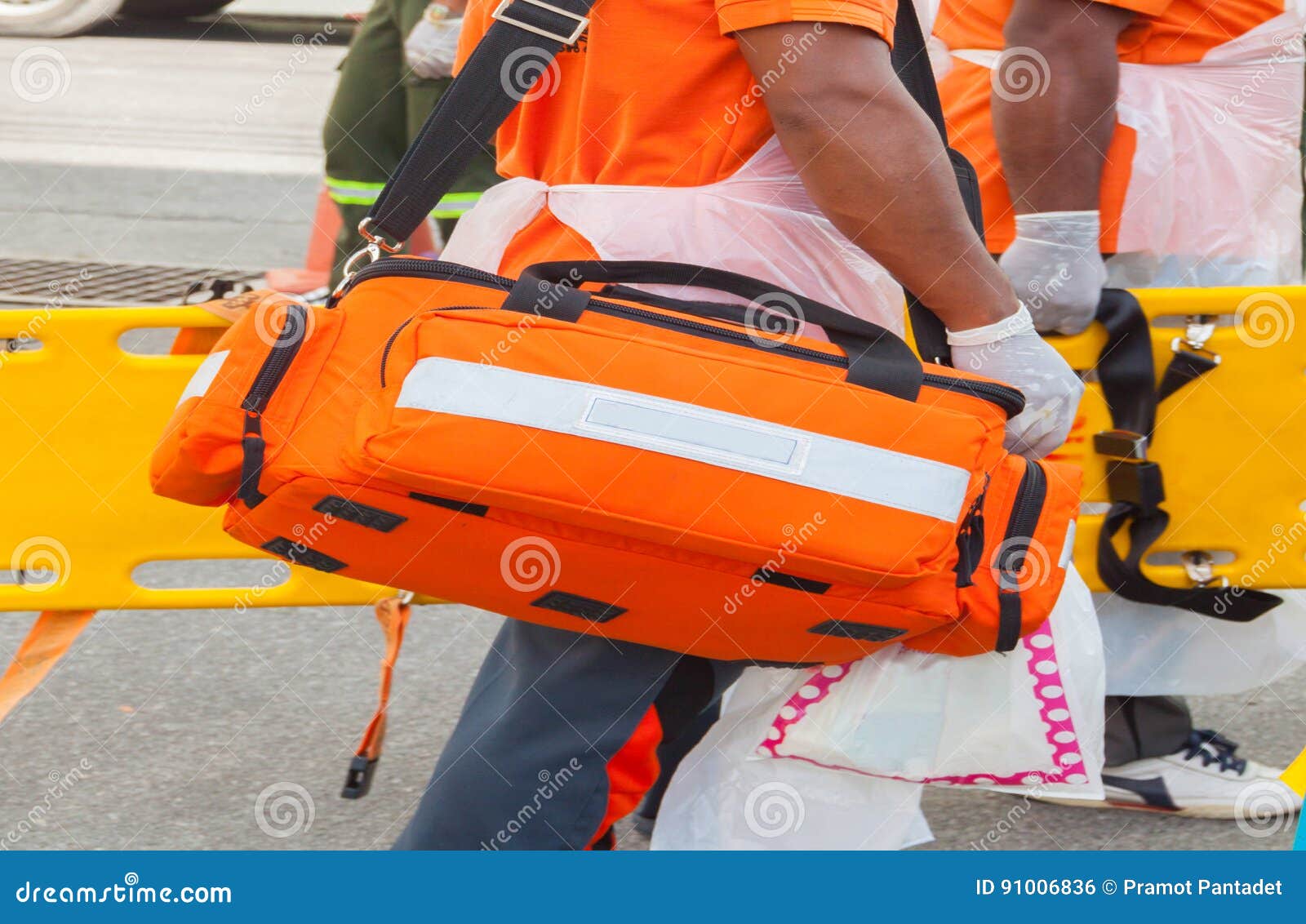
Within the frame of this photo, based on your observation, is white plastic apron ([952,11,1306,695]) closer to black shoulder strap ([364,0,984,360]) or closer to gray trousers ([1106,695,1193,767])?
gray trousers ([1106,695,1193,767])

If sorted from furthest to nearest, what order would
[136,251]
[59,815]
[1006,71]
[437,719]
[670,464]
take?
[136,251] < [437,719] < [59,815] < [1006,71] < [670,464]

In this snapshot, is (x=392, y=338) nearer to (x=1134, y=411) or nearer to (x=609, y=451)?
(x=609, y=451)

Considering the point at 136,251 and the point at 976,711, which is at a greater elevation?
the point at 976,711

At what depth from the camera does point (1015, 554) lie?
1896 mm

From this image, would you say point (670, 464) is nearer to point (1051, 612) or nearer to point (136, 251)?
point (1051, 612)

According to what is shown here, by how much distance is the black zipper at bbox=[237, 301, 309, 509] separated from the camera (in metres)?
1.74

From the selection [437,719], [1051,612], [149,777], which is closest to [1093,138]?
[1051,612]

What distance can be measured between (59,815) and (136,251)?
166 inches

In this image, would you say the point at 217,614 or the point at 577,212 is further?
the point at 217,614

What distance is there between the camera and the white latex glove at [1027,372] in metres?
1.94

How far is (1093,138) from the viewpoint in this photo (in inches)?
99.2

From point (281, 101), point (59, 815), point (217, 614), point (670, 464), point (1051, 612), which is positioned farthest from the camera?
point (281, 101)

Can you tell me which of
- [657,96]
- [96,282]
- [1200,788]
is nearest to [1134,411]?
[1200,788]

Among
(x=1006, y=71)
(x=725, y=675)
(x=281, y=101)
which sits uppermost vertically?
(x=1006, y=71)
